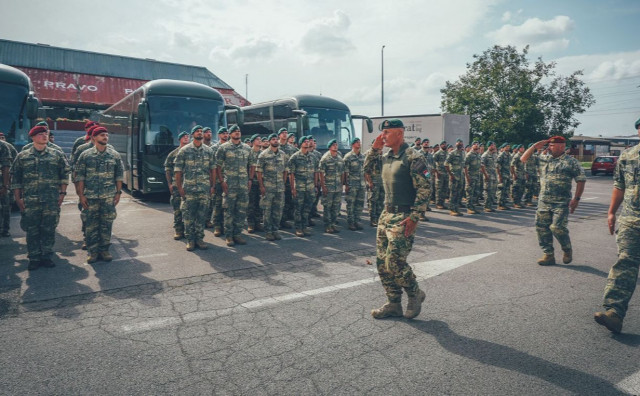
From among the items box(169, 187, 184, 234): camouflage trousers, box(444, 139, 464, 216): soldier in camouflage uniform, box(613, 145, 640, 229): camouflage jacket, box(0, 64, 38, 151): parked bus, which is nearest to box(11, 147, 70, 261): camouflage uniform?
box(169, 187, 184, 234): camouflage trousers

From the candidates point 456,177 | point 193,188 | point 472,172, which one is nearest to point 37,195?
point 193,188

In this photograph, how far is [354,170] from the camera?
880 cm

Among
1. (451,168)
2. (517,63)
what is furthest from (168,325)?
(517,63)

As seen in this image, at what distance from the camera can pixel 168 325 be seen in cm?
365

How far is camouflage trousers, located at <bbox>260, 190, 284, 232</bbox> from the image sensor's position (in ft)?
24.4

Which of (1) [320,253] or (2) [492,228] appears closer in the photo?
(1) [320,253]

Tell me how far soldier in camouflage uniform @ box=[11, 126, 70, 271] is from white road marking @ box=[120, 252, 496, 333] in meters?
2.82

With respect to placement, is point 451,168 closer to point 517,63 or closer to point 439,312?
point 439,312

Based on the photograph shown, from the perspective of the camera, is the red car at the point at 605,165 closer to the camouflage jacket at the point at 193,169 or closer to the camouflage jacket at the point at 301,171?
the camouflage jacket at the point at 301,171

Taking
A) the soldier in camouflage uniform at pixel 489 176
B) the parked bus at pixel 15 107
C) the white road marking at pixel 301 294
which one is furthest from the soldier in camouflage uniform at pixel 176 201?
→ the soldier in camouflage uniform at pixel 489 176

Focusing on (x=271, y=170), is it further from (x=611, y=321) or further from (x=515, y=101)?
(x=515, y=101)

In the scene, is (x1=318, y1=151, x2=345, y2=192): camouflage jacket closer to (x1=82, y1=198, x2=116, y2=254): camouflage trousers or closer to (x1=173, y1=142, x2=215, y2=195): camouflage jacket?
(x1=173, y1=142, x2=215, y2=195): camouflage jacket

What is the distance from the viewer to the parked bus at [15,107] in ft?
31.1

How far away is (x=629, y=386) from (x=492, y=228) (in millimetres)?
6355
